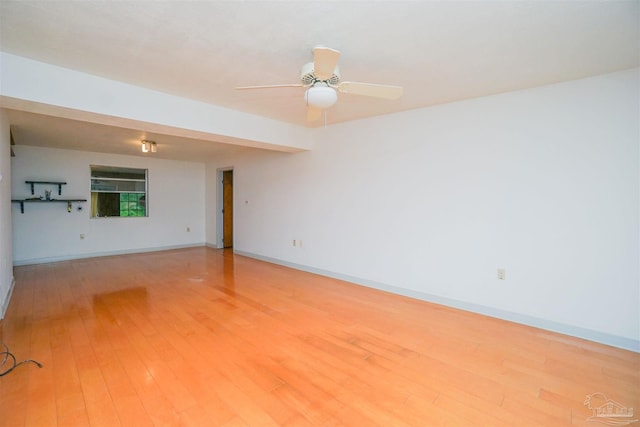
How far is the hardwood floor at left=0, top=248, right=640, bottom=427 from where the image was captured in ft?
5.66

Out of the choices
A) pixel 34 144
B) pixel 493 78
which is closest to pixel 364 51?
pixel 493 78

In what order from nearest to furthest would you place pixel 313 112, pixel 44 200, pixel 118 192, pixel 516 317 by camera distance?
1. pixel 313 112
2. pixel 516 317
3. pixel 44 200
4. pixel 118 192

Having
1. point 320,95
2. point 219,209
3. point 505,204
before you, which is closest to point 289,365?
point 320,95

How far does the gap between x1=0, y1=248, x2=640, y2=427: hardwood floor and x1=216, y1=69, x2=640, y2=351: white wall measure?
339 millimetres

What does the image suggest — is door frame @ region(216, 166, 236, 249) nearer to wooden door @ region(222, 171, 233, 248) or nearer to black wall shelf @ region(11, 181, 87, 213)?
wooden door @ region(222, 171, 233, 248)

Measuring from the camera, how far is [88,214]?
6.23 metres

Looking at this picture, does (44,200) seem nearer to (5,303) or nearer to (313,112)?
(5,303)

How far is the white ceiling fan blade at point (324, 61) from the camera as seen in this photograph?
170 centimetres

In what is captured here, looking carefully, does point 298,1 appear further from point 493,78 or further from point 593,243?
point 593,243

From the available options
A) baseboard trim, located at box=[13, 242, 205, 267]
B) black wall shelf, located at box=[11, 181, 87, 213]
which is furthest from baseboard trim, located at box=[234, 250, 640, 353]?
black wall shelf, located at box=[11, 181, 87, 213]

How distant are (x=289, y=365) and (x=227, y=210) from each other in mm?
5899

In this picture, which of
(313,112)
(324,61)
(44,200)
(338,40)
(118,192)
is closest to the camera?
(324,61)

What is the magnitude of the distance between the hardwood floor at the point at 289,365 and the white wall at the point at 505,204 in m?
0.34

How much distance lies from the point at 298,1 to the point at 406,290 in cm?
331
